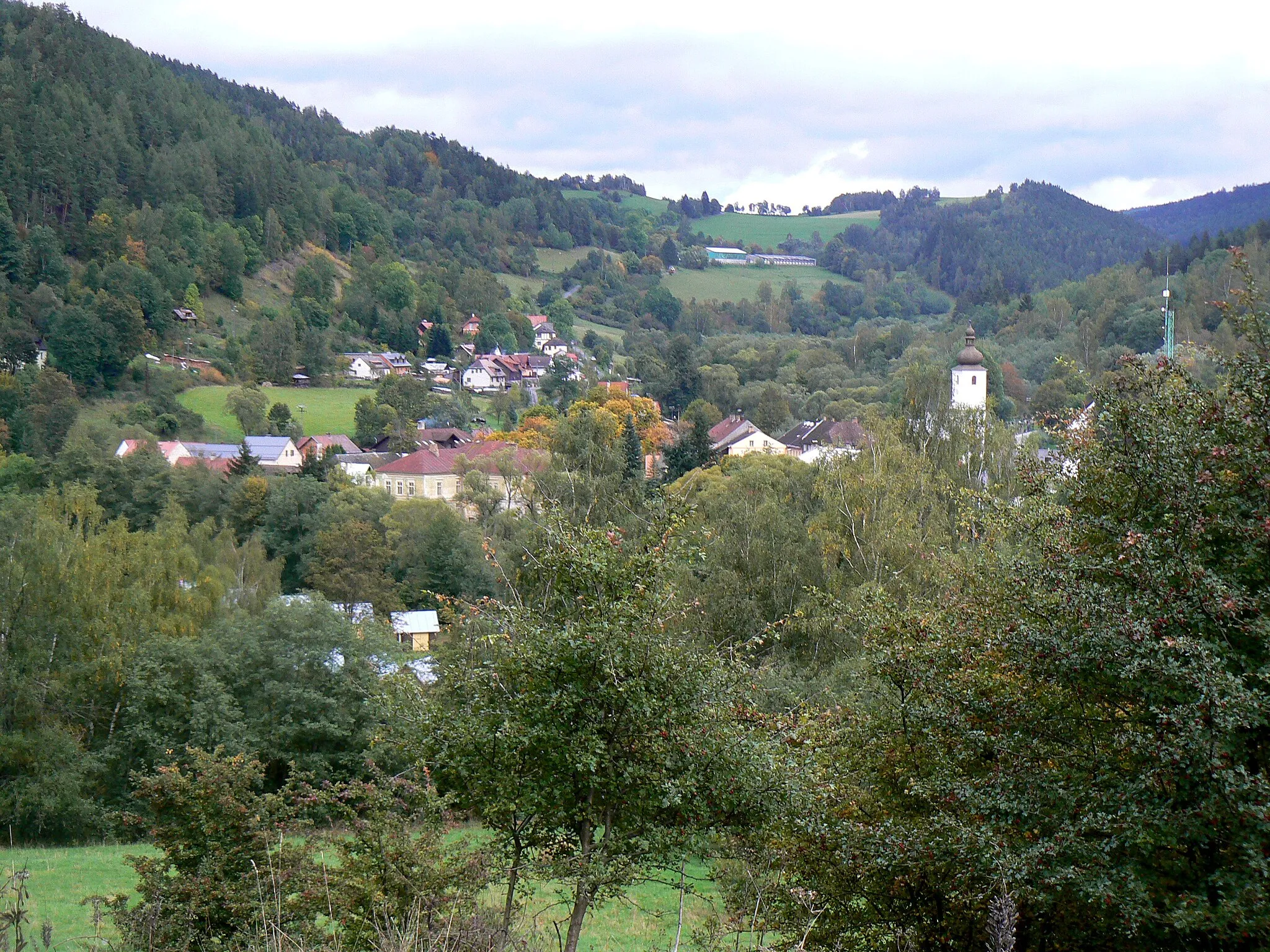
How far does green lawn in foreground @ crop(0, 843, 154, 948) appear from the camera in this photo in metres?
15.0

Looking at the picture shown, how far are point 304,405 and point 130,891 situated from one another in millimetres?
85447

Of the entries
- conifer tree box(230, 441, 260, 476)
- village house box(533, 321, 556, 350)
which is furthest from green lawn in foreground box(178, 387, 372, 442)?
village house box(533, 321, 556, 350)

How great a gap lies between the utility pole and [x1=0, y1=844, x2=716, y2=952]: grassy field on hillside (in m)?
7.35

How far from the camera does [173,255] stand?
12419 cm

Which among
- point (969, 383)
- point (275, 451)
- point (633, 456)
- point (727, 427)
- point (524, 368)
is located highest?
point (524, 368)

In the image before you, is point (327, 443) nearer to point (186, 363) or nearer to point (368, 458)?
point (368, 458)

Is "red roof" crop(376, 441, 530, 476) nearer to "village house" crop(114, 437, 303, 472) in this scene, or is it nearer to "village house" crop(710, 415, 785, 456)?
"village house" crop(114, 437, 303, 472)

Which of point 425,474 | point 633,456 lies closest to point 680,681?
point 633,456

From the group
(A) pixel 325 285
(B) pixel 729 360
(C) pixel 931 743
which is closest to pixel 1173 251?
(B) pixel 729 360

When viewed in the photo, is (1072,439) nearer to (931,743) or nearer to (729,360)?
(931,743)

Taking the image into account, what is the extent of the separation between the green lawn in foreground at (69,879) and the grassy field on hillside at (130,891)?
0.06 feet

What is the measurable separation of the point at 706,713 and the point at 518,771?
4.49 ft

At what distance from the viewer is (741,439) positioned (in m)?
80.9

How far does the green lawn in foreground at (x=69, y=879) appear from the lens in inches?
591
